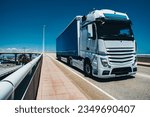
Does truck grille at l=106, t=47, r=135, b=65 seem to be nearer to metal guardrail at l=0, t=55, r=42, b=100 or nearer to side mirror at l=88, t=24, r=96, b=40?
side mirror at l=88, t=24, r=96, b=40

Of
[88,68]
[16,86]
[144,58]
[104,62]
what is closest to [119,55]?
[104,62]

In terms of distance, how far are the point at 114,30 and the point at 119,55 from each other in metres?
1.38

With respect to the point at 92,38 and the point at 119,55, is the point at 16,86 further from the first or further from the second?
the point at 92,38

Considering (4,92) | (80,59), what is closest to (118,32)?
(80,59)

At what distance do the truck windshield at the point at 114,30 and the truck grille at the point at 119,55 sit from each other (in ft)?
1.84

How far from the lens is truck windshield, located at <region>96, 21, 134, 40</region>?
8.95 meters

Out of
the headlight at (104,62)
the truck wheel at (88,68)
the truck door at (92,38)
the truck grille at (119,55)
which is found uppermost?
the truck door at (92,38)

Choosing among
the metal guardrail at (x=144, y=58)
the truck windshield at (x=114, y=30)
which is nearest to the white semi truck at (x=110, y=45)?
the truck windshield at (x=114, y=30)

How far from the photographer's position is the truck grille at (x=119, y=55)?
8.78 meters

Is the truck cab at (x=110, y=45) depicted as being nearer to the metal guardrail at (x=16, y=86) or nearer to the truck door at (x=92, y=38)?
the truck door at (x=92, y=38)

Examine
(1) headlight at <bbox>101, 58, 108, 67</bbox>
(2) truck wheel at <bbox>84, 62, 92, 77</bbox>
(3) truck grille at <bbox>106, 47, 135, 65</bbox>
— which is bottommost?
(2) truck wheel at <bbox>84, 62, 92, 77</bbox>

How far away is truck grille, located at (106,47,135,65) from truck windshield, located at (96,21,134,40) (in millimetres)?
562

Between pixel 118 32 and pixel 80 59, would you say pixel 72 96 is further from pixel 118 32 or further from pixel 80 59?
pixel 80 59

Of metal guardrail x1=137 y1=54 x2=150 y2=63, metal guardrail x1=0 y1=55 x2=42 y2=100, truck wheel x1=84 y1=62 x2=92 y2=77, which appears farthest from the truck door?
metal guardrail x1=137 y1=54 x2=150 y2=63
